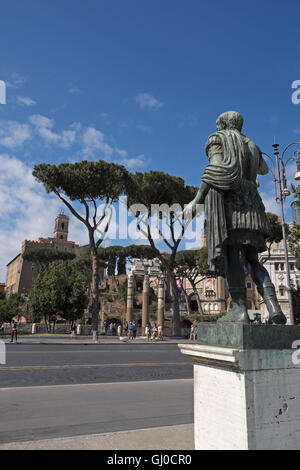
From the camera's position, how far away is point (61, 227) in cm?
8256

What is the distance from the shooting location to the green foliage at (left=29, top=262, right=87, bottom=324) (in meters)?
25.8

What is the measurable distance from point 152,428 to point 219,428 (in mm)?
1463

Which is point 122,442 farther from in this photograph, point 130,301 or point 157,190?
point 130,301

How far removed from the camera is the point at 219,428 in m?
2.27

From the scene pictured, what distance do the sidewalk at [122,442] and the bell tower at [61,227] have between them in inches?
3175

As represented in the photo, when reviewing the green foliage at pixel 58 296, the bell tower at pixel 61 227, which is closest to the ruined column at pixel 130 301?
the green foliage at pixel 58 296

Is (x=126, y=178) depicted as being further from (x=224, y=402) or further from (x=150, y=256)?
(x=150, y=256)

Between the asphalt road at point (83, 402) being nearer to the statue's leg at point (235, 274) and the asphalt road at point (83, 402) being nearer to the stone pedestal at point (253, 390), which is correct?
the stone pedestal at point (253, 390)

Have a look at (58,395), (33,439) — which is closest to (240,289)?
(33,439)

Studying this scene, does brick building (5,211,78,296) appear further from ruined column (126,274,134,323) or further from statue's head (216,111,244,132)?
statue's head (216,111,244,132)

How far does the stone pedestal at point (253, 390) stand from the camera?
208 centimetres

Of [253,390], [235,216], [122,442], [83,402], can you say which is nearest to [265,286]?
[235,216]

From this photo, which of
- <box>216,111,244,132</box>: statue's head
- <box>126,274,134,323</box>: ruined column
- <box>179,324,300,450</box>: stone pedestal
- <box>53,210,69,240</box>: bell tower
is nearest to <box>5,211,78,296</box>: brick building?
<box>53,210,69,240</box>: bell tower

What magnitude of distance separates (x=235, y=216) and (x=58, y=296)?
24892 mm
